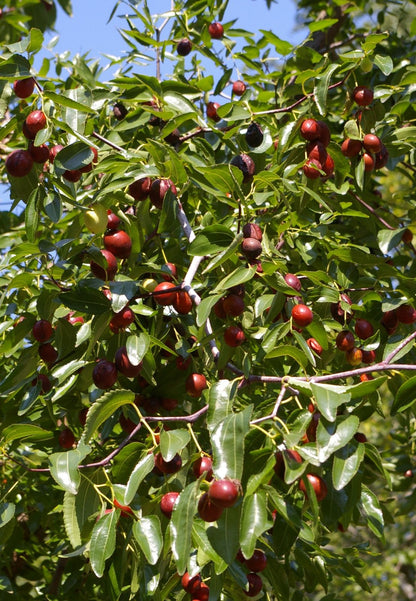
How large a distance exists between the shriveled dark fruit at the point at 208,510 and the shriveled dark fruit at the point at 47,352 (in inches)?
27.6

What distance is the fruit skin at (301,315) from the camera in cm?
173

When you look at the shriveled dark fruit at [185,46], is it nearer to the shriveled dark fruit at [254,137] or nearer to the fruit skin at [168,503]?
the shriveled dark fruit at [254,137]

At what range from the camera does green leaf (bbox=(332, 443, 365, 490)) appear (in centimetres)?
135

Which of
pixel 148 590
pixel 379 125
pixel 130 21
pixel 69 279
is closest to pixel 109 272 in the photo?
pixel 69 279

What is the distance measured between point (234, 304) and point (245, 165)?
452mm

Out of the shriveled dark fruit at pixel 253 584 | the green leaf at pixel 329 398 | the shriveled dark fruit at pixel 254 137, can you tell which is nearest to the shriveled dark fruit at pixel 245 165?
the shriveled dark fruit at pixel 254 137

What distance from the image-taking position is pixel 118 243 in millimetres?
1789

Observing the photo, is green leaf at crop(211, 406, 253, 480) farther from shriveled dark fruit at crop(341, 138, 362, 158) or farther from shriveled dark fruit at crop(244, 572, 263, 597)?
shriveled dark fruit at crop(341, 138, 362, 158)

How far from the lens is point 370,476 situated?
91.3 inches

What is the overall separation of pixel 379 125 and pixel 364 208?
1.06ft

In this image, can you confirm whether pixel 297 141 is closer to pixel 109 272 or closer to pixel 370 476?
pixel 109 272

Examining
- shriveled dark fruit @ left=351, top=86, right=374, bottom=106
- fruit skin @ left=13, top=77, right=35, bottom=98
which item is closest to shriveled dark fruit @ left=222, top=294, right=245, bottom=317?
fruit skin @ left=13, top=77, right=35, bottom=98

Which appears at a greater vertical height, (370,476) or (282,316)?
(282,316)

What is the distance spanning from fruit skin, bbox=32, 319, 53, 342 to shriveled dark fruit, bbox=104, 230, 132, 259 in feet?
0.82
